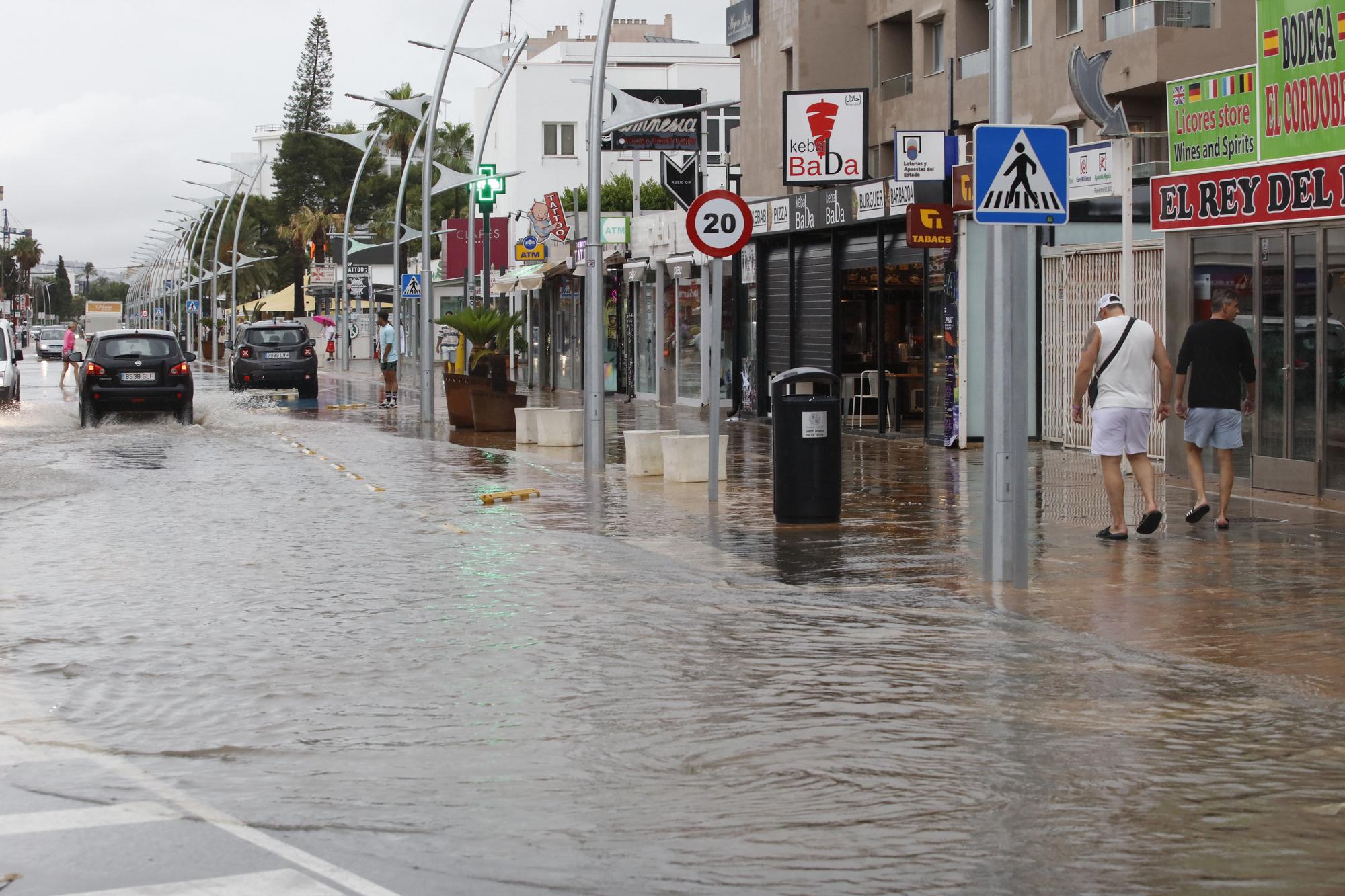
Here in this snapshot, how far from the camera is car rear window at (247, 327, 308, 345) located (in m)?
39.9

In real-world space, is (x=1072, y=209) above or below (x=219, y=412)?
above

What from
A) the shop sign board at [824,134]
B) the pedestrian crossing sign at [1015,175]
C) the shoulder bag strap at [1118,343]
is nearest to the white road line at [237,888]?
the pedestrian crossing sign at [1015,175]

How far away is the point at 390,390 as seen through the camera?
126 ft

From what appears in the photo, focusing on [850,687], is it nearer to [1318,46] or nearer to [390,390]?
[1318,46]

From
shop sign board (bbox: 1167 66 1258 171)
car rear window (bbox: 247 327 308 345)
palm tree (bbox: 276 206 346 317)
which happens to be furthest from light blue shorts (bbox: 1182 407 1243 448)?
palm tree (bbox: 276 206 346 317)

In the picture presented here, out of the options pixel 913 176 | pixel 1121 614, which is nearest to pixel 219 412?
pixel 913 176

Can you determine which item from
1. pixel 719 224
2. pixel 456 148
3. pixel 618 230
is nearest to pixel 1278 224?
pixel 719 224

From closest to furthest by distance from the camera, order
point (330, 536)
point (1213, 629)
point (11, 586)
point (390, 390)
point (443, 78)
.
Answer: point (1213, 629) < point (11, 586) < point (330, 536) < point (443, 78) < point (390, 390)

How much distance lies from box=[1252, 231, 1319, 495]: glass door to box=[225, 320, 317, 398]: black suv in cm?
2546

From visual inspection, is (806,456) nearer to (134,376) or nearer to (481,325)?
(481,325)

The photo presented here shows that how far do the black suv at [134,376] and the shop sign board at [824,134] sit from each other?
34.6ft

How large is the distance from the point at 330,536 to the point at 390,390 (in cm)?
2481

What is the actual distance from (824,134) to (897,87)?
941 centimetres

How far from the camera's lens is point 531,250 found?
4872 cm
